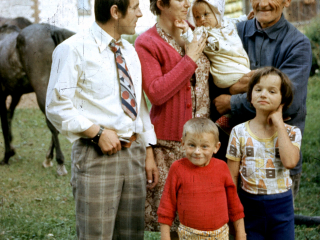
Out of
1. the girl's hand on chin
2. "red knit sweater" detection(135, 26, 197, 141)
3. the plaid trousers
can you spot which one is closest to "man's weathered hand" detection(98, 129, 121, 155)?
the plaid trousers

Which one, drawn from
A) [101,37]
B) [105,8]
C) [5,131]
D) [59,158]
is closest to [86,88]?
[101,37]

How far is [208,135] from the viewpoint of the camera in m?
2.23

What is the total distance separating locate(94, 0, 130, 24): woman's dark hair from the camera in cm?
227

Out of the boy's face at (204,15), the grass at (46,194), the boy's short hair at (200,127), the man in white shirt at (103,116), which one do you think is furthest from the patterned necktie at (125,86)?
the grass at (46,194)

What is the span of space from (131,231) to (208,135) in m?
0.83

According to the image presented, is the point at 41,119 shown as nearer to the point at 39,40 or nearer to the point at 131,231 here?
the point at 39,40

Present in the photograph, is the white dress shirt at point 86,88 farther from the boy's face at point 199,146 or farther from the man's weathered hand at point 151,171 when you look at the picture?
the boy's face at point 199,146

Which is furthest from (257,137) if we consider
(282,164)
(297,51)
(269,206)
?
(297,51)

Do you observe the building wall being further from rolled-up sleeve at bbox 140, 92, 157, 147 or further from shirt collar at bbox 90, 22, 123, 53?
rolled-up sleeve at bbox 140, 92, 157, 147

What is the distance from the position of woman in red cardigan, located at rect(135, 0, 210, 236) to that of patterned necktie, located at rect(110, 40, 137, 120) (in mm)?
Result: 119

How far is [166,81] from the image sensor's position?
2402 mm

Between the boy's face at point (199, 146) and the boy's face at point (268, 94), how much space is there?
0.34 metres

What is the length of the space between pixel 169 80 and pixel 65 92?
618 millimetres

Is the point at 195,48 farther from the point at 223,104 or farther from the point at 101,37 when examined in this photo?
the point at 101,37
